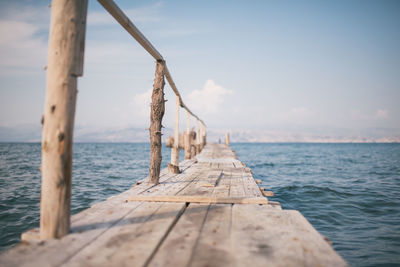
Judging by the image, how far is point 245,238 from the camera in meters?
2.29

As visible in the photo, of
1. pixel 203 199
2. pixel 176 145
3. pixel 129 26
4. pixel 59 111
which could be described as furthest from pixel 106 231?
pixel 176 145

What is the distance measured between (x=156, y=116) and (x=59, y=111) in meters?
2.81

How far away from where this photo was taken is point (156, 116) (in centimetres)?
493

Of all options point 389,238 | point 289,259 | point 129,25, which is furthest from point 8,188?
point 389,238

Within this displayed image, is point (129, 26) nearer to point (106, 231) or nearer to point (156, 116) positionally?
point (156, 116)

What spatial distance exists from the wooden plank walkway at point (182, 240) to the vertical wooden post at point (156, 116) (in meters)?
1.78

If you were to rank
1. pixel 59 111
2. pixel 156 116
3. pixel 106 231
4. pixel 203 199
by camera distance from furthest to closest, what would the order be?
pixel 156 116 → pixel 203 199 → pixel 106 231 → pixel 59 111

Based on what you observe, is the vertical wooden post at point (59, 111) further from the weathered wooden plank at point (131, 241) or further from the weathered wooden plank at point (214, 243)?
the weathered wooden plank at point (214, 243)

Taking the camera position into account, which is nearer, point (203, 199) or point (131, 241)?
point (131, 241)

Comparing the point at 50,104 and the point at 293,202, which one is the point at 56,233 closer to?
the point at 50,104

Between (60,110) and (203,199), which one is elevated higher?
(60,110)

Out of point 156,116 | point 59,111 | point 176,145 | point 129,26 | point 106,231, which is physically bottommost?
point 106,231

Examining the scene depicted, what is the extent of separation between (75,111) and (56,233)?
1071 millimetres

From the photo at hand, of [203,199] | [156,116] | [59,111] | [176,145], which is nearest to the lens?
[59,111]
